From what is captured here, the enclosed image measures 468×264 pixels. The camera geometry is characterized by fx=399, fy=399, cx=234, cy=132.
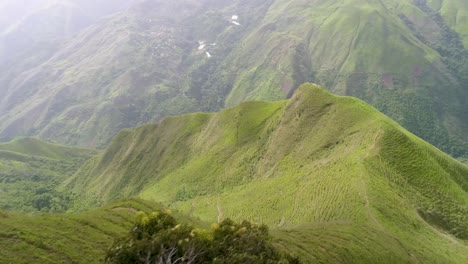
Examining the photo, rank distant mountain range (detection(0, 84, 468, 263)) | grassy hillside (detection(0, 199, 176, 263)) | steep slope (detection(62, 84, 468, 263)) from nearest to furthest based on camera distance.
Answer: grassy hillside (detection(0, 199, 176, 263)), distant mountain range (detection(0, 84, 468, 263)), steep slope (detection(62, 84, 468, 263))

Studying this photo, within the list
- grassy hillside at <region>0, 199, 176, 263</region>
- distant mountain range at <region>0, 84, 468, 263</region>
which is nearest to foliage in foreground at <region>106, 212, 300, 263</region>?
grassy hillside at <region>0, 199, 176, 263</region>

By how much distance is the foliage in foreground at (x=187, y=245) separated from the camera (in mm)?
38125

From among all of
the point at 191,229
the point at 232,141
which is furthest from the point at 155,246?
the point at 232,141

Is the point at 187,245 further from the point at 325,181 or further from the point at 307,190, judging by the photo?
the point at 307,190

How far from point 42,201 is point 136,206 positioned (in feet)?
428

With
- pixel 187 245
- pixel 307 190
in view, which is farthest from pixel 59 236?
pixel 307 190

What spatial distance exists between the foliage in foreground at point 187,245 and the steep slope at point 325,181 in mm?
19392

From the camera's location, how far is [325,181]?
317 feet

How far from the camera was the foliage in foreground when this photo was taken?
3812 centimetres

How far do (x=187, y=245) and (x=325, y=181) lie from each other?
63.3 metres

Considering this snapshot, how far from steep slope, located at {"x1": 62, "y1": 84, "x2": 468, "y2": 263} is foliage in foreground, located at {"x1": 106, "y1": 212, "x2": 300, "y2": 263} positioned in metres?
19.4

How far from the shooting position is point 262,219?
10094cm

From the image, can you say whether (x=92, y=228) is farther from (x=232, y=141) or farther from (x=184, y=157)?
(x=184, y=157)

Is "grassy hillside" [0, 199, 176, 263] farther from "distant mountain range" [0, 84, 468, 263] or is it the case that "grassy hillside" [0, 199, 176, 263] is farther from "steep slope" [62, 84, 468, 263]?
"steep slope" [62, 84, 468, 263]
